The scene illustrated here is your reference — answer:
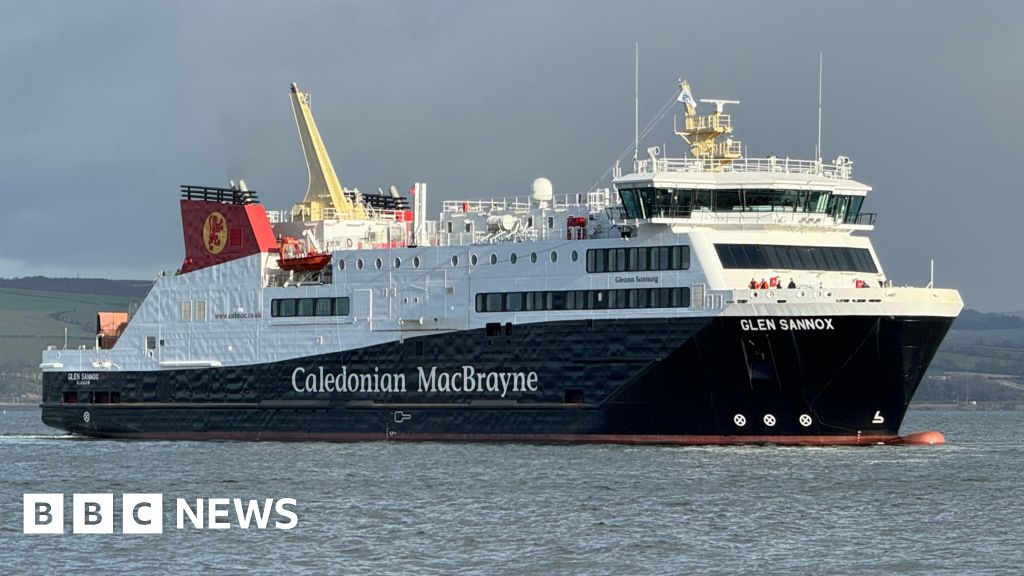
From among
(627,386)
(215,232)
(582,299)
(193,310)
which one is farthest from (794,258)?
(193,310)

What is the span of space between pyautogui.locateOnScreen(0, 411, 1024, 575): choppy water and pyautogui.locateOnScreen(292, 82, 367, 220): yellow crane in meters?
10.1

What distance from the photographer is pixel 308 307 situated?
59.3 metres

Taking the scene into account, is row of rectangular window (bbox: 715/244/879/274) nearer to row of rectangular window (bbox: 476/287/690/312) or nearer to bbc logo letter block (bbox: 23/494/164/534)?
row of rectangular window (bbox: 476/287/690/312)

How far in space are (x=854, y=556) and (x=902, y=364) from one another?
18.2m

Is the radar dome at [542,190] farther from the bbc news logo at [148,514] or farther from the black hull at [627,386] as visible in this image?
the bbc news logo at [148,514]

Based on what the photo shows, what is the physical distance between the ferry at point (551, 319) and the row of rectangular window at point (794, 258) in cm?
6

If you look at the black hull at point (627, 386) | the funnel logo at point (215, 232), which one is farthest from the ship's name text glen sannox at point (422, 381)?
the funnel logo at point (215, 232)

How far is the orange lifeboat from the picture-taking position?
59.6m

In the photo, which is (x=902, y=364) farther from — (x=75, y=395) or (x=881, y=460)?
(x=75, y=395)

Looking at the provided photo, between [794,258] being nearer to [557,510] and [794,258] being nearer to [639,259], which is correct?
[639,259]

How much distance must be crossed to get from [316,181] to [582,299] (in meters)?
14.7

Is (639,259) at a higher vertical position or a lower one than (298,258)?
lower

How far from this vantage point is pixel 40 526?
37.6m

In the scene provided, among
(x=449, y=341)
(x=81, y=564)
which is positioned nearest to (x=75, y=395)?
(x=449, y=341)
